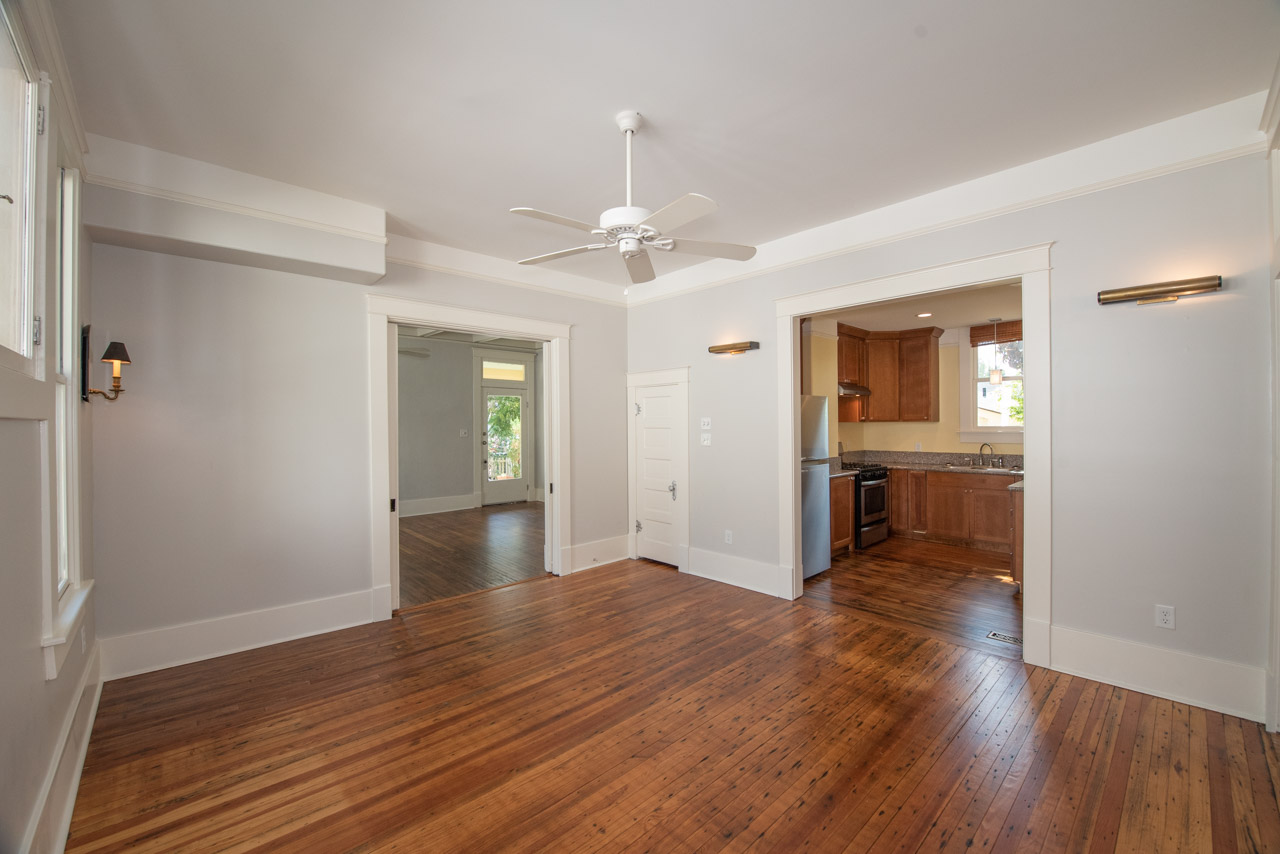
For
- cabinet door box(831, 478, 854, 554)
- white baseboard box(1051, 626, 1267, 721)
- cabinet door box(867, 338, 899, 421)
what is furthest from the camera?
cabinet door box(867, 338, 899, 421)

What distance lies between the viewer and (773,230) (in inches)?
166

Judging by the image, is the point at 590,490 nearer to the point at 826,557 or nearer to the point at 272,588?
the point at 826,557

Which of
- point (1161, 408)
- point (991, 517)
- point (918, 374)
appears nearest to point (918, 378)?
point (918, 374)

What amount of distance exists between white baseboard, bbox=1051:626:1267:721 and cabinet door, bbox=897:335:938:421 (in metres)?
4.17

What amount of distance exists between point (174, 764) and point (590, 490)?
3533 millimetres

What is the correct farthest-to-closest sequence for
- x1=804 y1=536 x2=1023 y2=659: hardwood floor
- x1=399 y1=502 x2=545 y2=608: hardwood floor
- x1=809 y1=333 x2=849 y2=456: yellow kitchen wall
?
x1=809 y1=333 x2=849 y2=456: yellow kitchen wall → x1=399 y1=502 x2=545 y2=608: hardwood floor → x1=804 y1=536 x2=1023 y2=659: hardwood floor

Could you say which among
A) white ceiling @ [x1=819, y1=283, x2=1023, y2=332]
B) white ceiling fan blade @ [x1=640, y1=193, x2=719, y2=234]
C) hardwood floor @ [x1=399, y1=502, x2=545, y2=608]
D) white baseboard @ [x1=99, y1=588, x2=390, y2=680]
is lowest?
hardwood floor @ [x1=399, y1=502, x2=545, y2=608]

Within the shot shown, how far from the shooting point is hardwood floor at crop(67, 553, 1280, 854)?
1.92 meters

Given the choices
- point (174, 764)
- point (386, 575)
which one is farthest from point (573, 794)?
point (386, 575)

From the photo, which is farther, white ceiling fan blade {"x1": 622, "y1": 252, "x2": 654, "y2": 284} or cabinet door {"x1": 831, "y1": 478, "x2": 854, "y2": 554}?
cabinet door {"x1": 831, "y1": 478, "x2": 854, "y2": 554}

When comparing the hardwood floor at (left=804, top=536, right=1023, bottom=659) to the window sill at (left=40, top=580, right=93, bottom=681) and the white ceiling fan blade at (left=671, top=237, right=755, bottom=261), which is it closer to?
the white ceiling fan blade at (left=671, top=237, right=755, bottom=261)

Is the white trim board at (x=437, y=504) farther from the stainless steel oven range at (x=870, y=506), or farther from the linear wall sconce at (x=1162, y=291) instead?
the linear wall sconce at (x=1162, y=291)

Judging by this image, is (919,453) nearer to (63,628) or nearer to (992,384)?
(992,384)

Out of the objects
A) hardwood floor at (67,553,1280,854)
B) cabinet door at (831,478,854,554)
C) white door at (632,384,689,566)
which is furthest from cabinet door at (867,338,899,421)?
hardwood floor at (67,553,1280,854)
